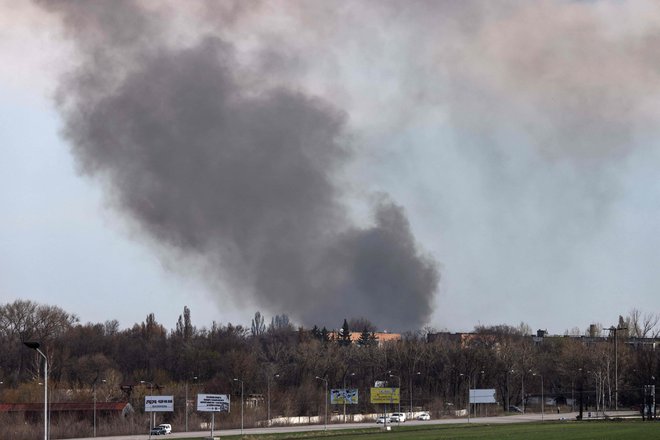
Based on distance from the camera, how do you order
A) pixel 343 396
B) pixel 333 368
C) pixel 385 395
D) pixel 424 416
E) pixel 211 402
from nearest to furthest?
pixel 211 402 → pixel 385 395 → pixel 343 396 → pixel 424 416 → pixel 333 368

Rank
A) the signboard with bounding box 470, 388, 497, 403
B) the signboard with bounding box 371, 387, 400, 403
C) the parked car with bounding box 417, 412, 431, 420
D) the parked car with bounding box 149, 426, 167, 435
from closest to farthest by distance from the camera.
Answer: the parked car with bounding box 149, 426, 167, 435 → the signboard with bounding box 371, 387, 400, 403 → the parked car with bounding box 417, 412, 431, 420 → the signboard with bounding box 470, 388, 497, 403

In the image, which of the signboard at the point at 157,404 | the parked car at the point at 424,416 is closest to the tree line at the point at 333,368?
the parked car at the point at 424,416

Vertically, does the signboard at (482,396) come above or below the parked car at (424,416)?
above

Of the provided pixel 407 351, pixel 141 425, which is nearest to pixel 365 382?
pixel 407 351

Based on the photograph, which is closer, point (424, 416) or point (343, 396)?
point (343, 396)

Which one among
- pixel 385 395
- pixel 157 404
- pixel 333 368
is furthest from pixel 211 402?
pixel 333 368

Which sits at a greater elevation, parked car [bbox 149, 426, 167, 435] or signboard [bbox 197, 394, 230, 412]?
signboard [bbox 197, 394, 230, 412]

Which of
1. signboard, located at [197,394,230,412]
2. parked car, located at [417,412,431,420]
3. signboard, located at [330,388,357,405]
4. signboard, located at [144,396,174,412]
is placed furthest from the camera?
parked car, located at [417,412,431,420]

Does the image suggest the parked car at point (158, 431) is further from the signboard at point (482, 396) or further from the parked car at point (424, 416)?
the signboard at point (482, 396)

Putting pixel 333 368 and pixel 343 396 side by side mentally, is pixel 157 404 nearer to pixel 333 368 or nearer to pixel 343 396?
pixel 343 396

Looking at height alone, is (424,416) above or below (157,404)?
below

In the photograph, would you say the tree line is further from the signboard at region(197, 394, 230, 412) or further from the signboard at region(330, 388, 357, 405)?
the signboard at region(197, 394, 230, 412)

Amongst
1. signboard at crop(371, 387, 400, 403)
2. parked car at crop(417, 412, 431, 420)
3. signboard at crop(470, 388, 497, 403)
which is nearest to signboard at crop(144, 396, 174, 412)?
signboard at crop(371, 387, 400, 403)

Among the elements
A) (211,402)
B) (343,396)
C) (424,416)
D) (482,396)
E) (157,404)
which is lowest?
(424,416)
